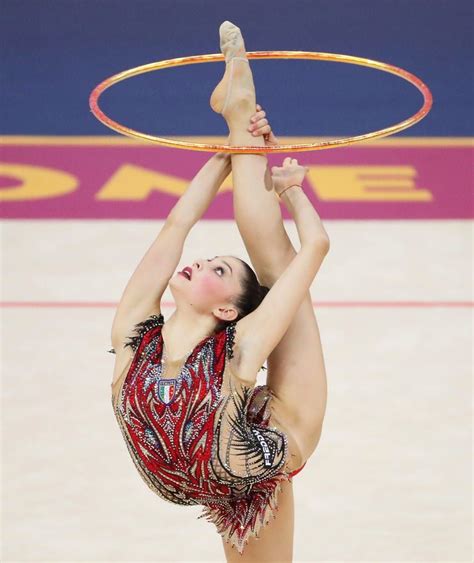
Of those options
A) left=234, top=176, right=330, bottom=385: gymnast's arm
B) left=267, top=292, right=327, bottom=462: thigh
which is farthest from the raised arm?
left=267, top=292, right=327, bottom=462: thigh

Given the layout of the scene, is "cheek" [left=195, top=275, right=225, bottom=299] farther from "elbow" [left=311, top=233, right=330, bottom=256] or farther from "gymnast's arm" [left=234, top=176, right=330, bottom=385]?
"elbow" [left=311, top=233, right=330, bottom=256]

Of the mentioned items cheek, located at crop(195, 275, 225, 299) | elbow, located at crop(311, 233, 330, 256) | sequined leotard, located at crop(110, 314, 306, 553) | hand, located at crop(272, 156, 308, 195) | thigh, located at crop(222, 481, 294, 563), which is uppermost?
hand, located at crop(272, 156, 308, 195)

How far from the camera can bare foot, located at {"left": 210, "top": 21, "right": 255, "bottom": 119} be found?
2246 mm

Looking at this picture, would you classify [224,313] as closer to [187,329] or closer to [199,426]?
[187,329]

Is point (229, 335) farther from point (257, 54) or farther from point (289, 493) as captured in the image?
point (257, 54)

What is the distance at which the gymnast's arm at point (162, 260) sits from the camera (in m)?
2.21

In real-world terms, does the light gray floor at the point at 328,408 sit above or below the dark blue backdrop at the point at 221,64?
below

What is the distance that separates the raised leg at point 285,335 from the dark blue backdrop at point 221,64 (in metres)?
3.37

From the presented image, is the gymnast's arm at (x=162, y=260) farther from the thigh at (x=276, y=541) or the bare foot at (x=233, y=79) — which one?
the thigh at (x=276, y=541)

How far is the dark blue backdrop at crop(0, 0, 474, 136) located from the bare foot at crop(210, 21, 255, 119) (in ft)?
10.8

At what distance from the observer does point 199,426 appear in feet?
6.72

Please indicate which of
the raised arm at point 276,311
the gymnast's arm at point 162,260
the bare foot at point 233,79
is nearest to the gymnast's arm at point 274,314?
the raised arm at point 276,311

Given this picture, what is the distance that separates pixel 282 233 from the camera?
2215 millimetres

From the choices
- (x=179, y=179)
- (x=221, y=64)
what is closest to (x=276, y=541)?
(x=179, y=179)
